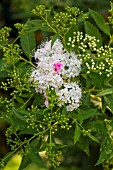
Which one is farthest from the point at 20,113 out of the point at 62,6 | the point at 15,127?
the point at 62,6

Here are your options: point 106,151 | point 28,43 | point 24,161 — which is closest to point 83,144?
point 106,151

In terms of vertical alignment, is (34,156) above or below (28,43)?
below

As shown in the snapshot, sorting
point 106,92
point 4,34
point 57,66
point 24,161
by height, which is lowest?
point 24,161

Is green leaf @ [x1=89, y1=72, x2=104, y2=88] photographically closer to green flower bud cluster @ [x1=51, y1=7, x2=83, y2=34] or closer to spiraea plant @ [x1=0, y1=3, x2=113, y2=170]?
spiraea plant @ [x1=0, y1=3, x2=113, y2=170]

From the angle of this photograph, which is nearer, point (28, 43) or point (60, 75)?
point (60, 75)

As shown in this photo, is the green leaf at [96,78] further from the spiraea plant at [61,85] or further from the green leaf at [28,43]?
the green leaf at [28,43]

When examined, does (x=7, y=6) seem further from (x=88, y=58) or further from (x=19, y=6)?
(x=88, y=58)

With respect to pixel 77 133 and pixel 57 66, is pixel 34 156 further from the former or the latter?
pixel 57 66

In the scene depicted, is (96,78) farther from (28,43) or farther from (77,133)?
(28,43)

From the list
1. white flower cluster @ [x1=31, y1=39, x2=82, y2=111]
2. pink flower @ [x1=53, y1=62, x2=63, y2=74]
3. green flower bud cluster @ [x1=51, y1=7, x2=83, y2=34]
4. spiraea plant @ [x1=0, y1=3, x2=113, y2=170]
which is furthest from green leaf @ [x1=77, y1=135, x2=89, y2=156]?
green flower bud cluster @ [x1=51, y1=7, x2=83, y2=34]
